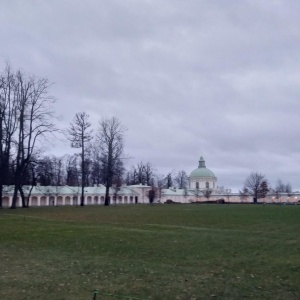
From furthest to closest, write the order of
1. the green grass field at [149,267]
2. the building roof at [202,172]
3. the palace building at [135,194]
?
the building roof at [202,172] → the palace building at [135,194] → the green grass field at [149,267]

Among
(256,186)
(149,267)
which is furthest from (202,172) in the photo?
(149,267)

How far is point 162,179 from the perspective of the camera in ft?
469

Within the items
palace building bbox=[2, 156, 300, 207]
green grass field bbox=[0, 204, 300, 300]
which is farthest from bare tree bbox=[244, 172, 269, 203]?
green grass field bbox=[0, 204, 300, 300]

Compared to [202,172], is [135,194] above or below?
below

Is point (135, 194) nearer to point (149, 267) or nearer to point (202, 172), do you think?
point (202, 172)

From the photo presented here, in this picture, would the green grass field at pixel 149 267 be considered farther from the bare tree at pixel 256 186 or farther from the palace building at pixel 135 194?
the bare tree at pixel 256 186

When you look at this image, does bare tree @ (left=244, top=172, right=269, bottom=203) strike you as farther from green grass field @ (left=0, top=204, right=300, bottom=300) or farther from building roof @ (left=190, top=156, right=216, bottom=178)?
green grass field @ (left=0, top=204, right=300, bottom=300)

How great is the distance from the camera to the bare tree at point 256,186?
125 meters

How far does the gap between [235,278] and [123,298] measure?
11.6 ft

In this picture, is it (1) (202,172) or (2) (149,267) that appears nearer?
(2) (149,267)

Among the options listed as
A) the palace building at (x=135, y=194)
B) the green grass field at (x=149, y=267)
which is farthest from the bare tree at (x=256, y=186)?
the green grass field at (x=149, y=267)

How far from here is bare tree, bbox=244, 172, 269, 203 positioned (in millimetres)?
125188

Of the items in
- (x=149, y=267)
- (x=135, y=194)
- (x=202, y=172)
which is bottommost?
(x=149, y=267)

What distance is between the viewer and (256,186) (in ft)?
427
